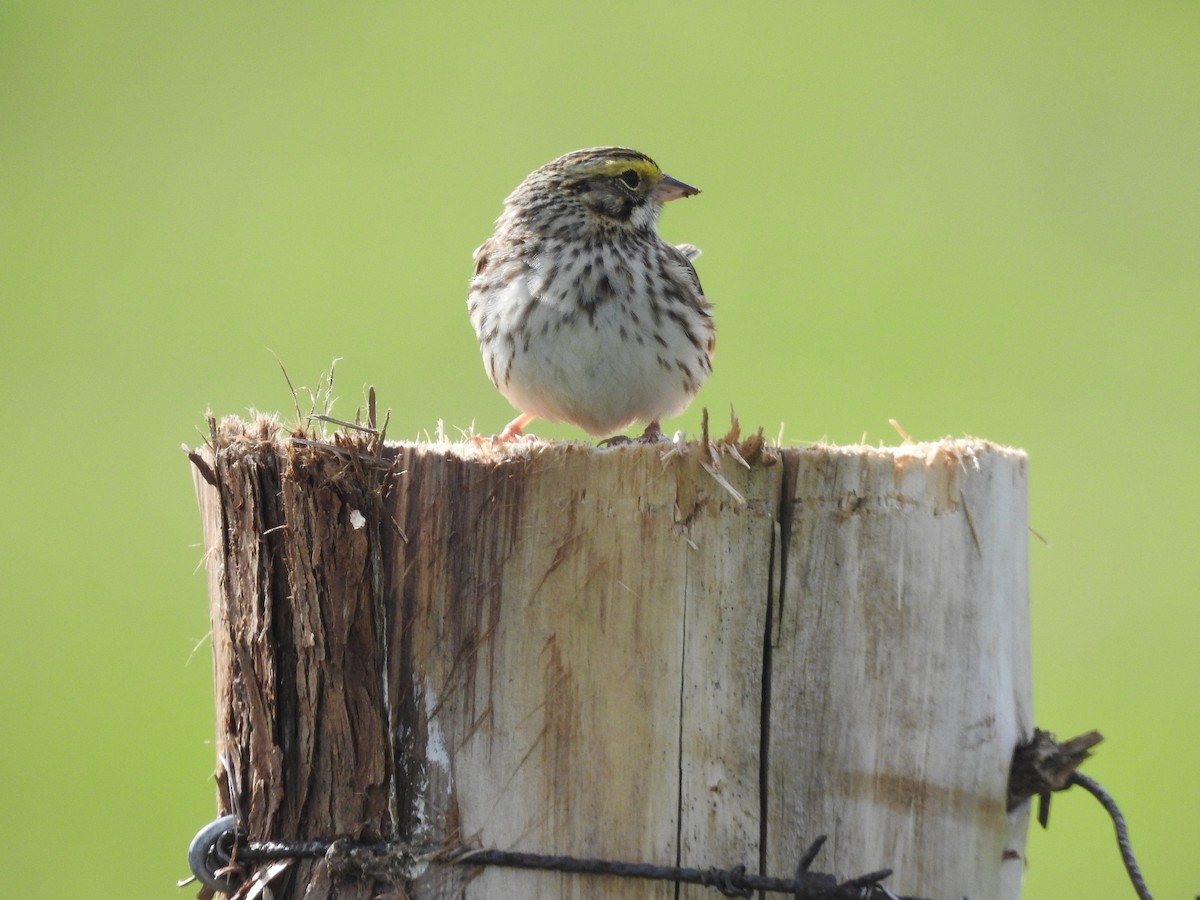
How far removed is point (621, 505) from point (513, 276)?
9.19ft

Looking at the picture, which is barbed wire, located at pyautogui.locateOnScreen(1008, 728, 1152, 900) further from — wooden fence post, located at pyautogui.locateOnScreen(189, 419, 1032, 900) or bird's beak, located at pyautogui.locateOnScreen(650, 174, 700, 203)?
bird's beak, located at pyautogui.locateOnScreen(650, 174, 700, 203)

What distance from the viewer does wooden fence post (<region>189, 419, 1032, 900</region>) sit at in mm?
3623

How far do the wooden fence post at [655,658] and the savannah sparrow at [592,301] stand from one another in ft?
7.24

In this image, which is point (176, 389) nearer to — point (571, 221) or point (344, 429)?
point (571, 221)

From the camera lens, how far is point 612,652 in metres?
3.66

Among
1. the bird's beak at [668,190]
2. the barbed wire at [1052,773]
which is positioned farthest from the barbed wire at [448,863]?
the bird's beak at [668,190]

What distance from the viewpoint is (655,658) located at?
3648 millimetres

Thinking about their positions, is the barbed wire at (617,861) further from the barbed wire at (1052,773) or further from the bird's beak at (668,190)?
the bird's beak at (668,190)

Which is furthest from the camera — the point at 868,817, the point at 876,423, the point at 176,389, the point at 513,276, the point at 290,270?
the point at 290,270

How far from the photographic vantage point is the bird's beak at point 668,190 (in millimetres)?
6590

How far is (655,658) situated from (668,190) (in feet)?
11.0

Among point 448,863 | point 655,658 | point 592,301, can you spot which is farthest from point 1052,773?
point 592,301

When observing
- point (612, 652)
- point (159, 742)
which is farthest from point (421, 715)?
point (159, 742)

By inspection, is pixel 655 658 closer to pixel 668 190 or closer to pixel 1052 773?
pixel 1052 773
